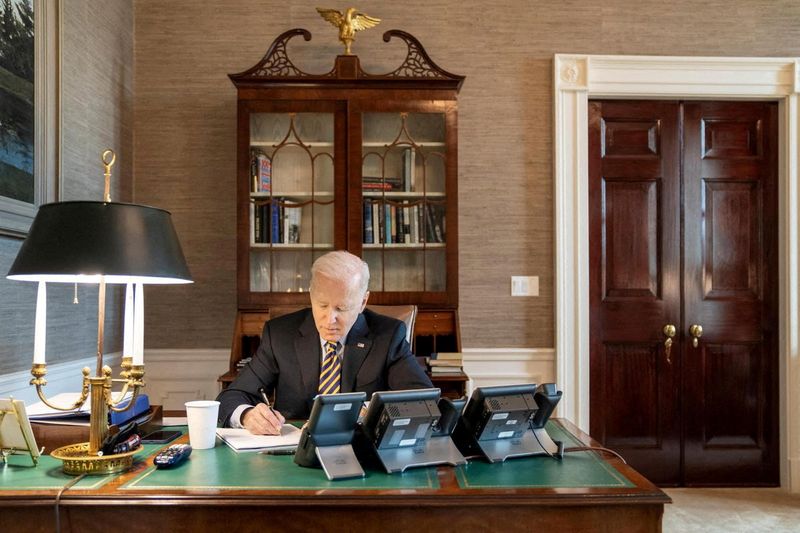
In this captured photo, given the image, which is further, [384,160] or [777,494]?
[777,494]

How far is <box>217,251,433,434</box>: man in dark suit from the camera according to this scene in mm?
2219

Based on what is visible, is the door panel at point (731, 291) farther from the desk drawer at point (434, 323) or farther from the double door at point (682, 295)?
the desk drawer at point (434, 323)

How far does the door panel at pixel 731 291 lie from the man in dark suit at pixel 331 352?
2.23 meters

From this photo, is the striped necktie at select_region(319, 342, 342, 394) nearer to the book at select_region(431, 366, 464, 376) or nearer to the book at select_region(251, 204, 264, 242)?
the book at select_region(431, 366, 464, 376)

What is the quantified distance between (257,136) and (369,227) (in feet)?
2.23

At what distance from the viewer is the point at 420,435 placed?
5.26 ft

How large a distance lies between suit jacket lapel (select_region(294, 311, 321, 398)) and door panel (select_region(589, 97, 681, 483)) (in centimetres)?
203

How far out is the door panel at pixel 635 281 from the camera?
3.88 m

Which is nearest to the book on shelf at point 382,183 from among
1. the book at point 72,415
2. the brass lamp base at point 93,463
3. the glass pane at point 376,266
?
the glass pane at point 376,266

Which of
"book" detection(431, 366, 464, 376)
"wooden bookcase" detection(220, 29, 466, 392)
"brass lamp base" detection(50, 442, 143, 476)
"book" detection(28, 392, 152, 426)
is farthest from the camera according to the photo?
"wooden bookcase" detection(220, 29, 466, 392)

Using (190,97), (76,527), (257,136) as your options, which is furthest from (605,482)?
(190,97)

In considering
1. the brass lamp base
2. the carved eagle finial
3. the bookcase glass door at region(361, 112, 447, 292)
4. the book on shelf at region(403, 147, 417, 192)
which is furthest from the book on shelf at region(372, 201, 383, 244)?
the brass lamp base

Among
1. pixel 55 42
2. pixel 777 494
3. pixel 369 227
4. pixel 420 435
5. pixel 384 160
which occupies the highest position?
pixel 55 42

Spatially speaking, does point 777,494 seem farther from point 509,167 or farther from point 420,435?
point 420,435
